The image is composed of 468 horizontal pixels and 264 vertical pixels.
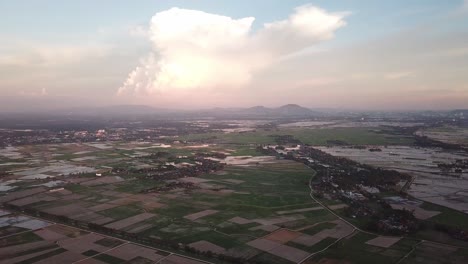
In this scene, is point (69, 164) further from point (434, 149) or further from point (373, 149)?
point (434, 149)

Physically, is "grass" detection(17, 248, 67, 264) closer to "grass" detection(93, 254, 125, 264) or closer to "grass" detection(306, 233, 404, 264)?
"grass" detection(93, 254, 125, 264)

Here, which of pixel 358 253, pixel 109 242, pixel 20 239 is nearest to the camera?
pixel 358 253

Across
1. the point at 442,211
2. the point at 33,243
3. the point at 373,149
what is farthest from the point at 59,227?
the point at 373,149

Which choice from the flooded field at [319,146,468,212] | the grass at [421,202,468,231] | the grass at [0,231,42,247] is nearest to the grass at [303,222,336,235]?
the grass at [421,202,468,231]

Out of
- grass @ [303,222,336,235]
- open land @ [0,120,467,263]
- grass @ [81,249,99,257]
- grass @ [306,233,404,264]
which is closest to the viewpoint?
grass @ [306,233,404,264]

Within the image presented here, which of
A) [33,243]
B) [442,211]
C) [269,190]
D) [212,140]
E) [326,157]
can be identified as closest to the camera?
[33,243]

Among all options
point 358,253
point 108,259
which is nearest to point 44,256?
point 108,259

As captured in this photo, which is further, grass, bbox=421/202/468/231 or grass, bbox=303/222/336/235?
grass, bbox=421/202/468/231

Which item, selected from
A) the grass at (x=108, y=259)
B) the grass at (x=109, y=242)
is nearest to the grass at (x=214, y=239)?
the grass at (x=109, y=242)

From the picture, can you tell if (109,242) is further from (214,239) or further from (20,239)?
A: (214,239)
